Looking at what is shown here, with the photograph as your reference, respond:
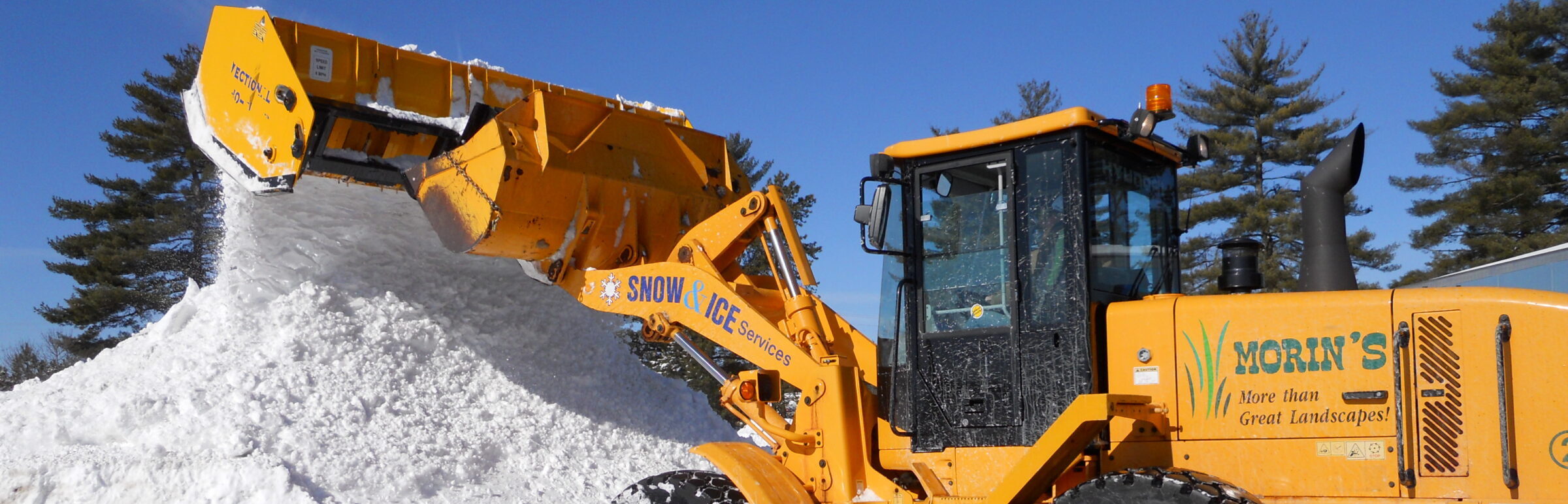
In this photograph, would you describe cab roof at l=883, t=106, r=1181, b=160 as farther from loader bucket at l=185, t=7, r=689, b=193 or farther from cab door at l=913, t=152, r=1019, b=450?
loader bucket at l=185, t=7, r=689, b=193

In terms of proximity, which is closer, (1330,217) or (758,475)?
(1330,217)

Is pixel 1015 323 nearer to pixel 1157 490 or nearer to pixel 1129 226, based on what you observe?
pixel 1129 226

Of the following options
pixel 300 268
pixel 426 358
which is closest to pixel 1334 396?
pixel 426 358

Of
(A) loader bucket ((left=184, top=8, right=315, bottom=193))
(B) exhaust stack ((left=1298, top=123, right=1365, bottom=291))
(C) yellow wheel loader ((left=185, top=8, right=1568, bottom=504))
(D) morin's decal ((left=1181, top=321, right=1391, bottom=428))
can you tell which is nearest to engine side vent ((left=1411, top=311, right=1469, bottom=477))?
(C) yellow wheel loader ((left=185, top=8, right=1568, bottom=504))

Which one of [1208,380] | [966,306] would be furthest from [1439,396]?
[966,306]

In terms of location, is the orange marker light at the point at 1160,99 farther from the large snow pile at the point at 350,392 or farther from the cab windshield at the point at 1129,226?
the large snow pile at the point at 350,392

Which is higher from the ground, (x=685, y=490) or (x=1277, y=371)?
(x=1277, y=371)

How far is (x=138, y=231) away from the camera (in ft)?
81.8

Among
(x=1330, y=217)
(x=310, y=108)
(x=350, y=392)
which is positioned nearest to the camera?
(x=1330, y=217)

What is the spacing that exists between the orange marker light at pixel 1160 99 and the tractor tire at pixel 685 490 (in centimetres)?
253

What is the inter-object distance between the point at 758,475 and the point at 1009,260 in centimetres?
154

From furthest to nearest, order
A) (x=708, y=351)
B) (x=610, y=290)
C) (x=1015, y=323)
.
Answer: (x=708, y=351) < (x=610, y=290) < (x=1015, y=323)

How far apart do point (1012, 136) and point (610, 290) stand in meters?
2.53

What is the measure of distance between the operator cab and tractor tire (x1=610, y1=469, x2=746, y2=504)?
917 millimetres
